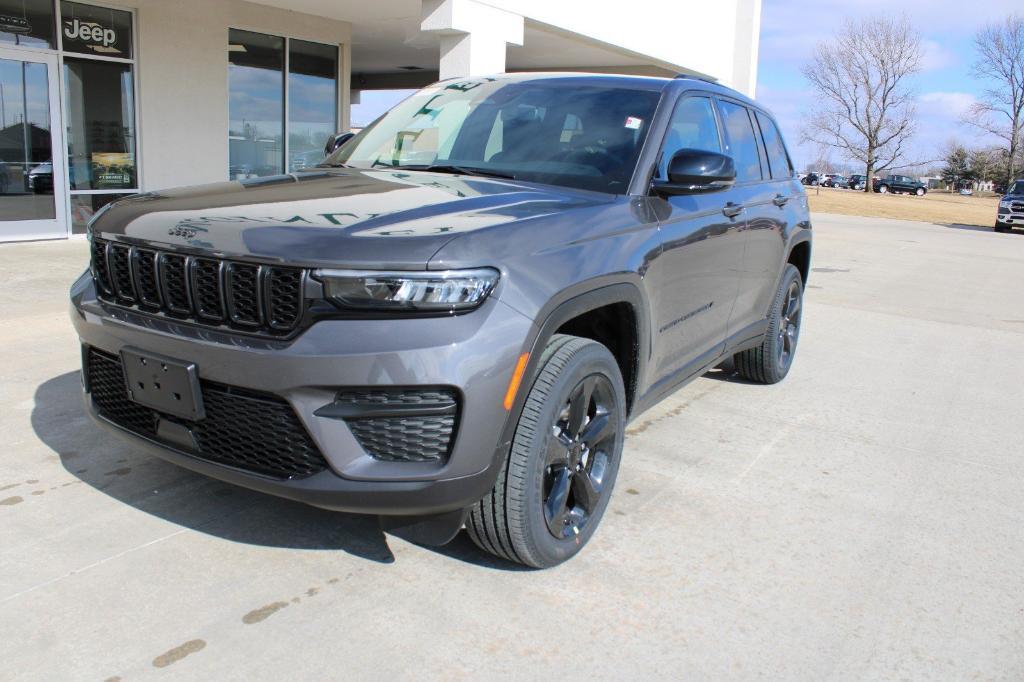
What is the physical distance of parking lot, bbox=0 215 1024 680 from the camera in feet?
8.83

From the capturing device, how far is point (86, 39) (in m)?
11.7

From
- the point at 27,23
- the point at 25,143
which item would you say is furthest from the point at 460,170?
the point at 27,23

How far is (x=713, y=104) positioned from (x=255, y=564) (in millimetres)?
3181

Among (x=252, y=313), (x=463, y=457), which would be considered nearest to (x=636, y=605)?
(x=463, y=457)

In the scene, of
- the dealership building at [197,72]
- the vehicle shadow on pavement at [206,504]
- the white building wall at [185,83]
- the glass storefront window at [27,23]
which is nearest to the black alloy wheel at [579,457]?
the vehicle shadow on pavement at [206,504]

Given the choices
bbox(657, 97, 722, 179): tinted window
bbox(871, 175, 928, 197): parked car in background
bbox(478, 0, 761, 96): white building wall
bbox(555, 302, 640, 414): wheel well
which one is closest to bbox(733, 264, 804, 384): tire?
bbox(657, 97, 722, 179): tinted window

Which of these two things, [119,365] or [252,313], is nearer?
[252,313]

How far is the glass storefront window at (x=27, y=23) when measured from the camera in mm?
10820

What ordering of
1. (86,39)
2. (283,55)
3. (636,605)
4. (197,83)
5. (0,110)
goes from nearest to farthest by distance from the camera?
(636,605) < (0,110) < (86,39) < (197,83) < (283,55)

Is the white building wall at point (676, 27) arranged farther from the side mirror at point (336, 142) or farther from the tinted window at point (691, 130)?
→ the tinted window at point (691, 130)

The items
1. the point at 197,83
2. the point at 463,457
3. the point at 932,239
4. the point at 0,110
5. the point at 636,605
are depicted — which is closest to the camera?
the point at 463,457

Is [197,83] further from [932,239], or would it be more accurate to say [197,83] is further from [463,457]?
[932,239]

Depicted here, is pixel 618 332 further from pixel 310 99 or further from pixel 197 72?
pixel 310 99

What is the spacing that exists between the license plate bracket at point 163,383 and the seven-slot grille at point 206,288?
16 centimetres
